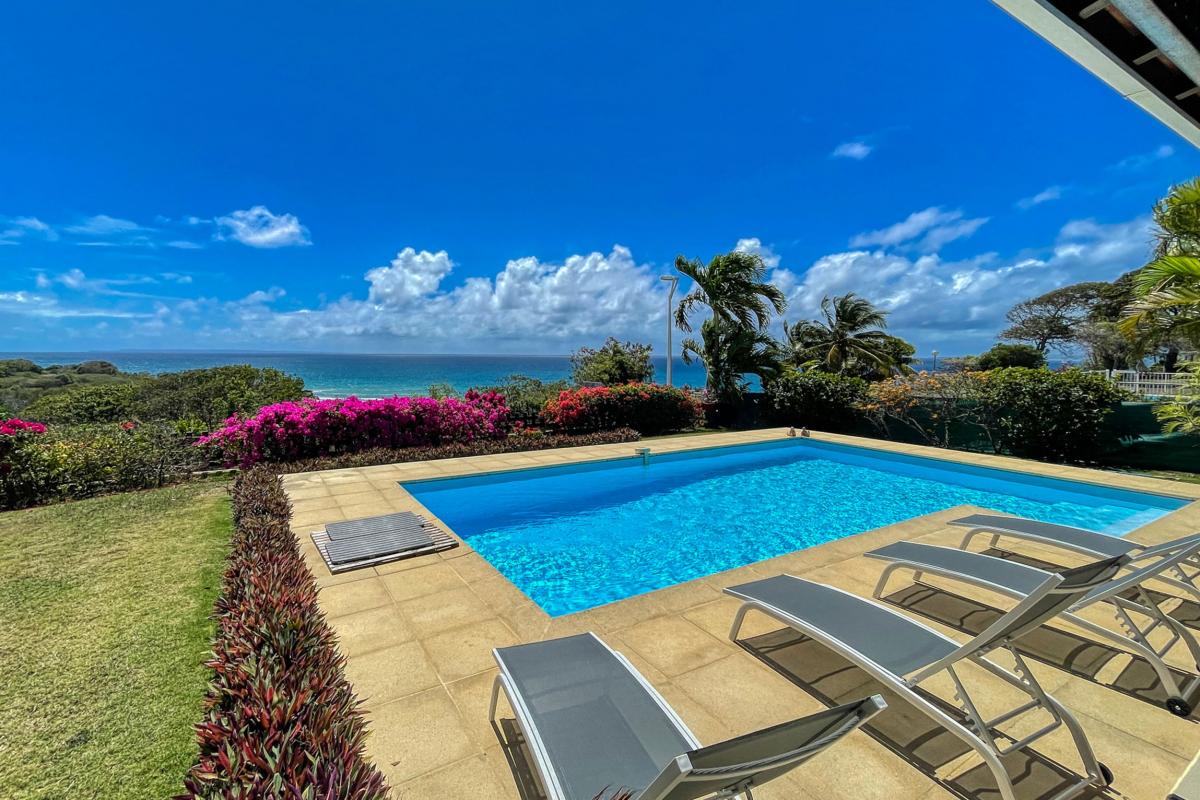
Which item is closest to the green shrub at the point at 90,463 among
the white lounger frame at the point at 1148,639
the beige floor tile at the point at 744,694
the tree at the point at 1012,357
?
the beige floor tile at the point at 744,694

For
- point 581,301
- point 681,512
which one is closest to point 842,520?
point 681,512

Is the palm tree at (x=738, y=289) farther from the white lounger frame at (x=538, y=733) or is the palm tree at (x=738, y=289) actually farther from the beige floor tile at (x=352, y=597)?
the white lounger frame at (x=538, y=733)

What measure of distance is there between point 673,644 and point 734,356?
527 inches

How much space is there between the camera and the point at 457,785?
2029 millimetres

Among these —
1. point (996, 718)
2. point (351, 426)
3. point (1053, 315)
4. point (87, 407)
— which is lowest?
point (996, 718)

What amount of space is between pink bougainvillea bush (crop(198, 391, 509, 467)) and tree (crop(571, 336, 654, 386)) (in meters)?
5.10

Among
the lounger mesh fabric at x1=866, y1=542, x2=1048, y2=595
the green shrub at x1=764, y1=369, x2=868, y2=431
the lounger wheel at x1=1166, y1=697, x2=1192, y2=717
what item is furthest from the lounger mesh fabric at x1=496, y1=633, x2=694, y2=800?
the green shrub at x1=764, y1=369, x2=868, y2=431

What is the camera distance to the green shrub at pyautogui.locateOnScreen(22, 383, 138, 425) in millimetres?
13555

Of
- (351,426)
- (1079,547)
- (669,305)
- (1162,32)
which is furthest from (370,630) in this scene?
(669,305)

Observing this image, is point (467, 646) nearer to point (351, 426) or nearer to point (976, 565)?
point (976, 565)

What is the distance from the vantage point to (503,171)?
936 inches

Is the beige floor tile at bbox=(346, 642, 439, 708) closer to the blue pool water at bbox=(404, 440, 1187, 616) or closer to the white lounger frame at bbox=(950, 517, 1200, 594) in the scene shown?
the blue pool water at bbox=(404, 440, 1187, 616)

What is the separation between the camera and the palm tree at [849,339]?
19156mm

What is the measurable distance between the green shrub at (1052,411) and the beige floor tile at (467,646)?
12.4 metres
